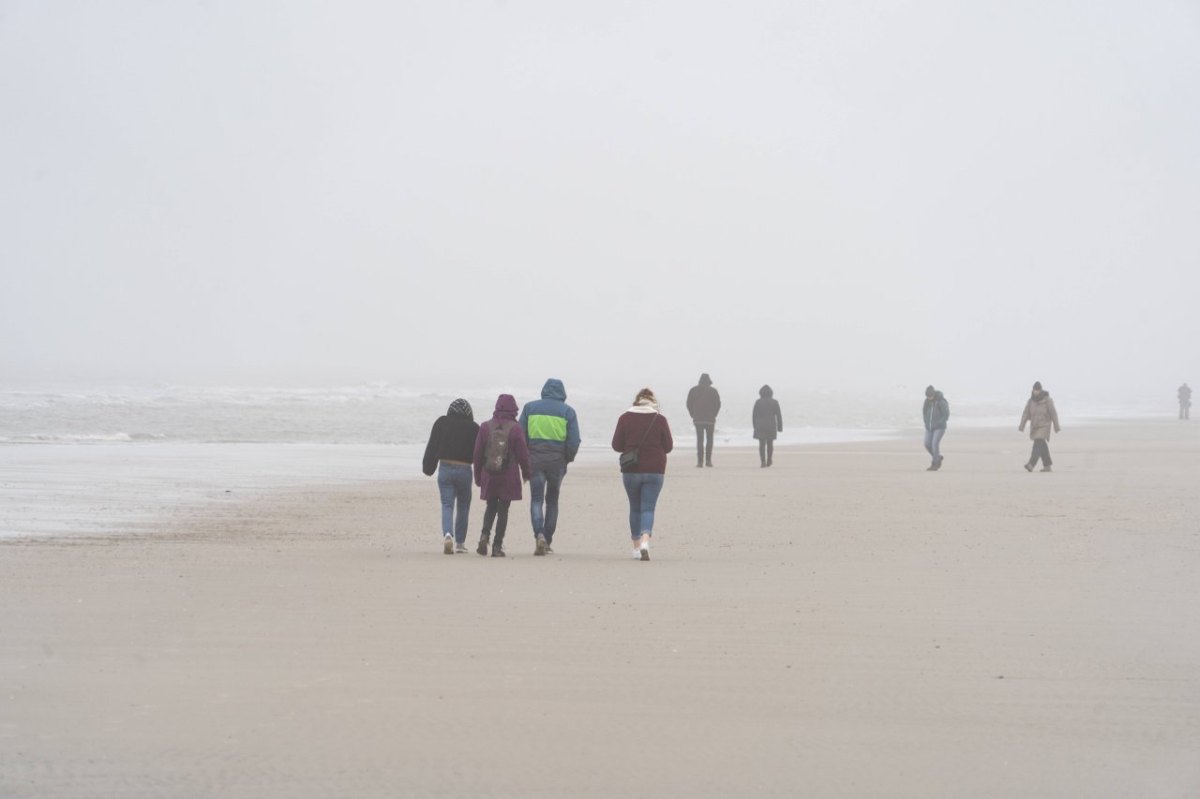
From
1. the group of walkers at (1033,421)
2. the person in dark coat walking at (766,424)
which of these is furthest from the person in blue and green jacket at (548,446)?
the person in dark coat walking at (766,424)

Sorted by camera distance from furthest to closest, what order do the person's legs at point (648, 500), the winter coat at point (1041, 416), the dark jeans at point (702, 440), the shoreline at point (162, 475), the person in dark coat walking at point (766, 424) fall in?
the person in dark coat walking at point (766, 424) → the dark jeans at point (702, 440) → the winter coat at point (1041, 416) → the shoreline at point (162, 475) → the person's legs at point (648, 500)

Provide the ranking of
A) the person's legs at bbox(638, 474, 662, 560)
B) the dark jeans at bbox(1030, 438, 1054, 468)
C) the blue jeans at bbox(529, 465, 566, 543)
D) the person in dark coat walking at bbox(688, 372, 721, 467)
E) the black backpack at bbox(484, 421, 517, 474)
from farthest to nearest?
the person in dark coat walking at bbox(688, 372, 721, 467) → the dark jeans at bbox(1030, 438, 1054, 468) → the blue jeans at bbox(529, 465, 566, 543) → the black backpack at bbox(484, 421, 517, 474) → the person's legs at bbox(638, 474, 662, 560)

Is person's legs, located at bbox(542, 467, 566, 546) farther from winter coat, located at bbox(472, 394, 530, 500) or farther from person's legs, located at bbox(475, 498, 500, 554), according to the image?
person's legs, located at bbox(475, 498, 500, 554)

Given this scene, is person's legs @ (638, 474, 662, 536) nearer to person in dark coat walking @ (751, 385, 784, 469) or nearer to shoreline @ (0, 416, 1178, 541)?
shoreline @ (0, 416, 1178, 541)

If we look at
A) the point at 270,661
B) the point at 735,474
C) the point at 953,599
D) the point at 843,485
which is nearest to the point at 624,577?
the point at 953,599

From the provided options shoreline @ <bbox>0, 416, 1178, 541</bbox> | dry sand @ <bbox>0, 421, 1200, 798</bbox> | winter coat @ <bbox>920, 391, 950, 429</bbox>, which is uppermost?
winter coat @ <bbox>920, 391, 950, 429</bbox>

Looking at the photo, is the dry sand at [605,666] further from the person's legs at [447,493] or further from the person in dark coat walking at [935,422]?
the person in dark coat walking at [935,422]

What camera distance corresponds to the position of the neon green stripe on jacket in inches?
483

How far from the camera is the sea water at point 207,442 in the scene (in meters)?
16.3

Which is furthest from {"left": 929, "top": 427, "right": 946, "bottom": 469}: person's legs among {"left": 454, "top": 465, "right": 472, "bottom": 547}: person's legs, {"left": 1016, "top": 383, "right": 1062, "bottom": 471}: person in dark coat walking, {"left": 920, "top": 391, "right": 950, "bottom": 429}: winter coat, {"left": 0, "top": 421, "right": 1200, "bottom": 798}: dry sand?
{"left": 454, "top": 465, "right": 472, "bottom": 547}: person's legs

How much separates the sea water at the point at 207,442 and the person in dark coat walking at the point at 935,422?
22.9 ft

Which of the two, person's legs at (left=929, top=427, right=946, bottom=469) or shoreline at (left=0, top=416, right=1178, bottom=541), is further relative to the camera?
person's legs at (left=929, top=427, right=946, bottom=469)

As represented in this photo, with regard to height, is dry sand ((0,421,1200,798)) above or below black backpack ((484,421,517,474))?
below

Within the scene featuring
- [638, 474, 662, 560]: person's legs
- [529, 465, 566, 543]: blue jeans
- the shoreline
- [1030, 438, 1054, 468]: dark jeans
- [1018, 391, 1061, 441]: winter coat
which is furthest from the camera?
[1018, 391, 1061, 441]: winter coat
